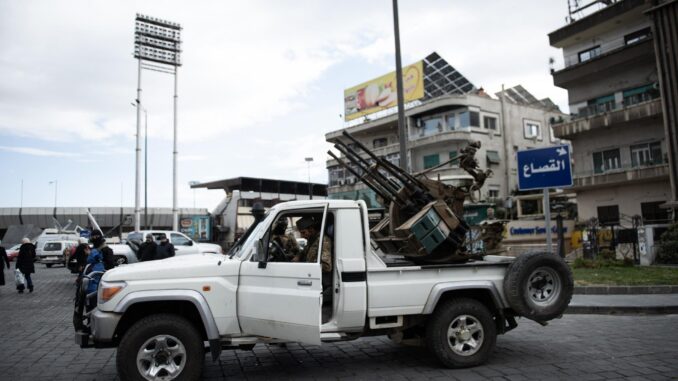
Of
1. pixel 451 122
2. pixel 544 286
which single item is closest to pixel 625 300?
pixel 544 286

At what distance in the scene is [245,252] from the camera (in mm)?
5648

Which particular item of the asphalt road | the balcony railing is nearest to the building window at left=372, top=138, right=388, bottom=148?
the balcony railing

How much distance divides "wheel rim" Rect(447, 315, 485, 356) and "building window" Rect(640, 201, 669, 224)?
26659mm

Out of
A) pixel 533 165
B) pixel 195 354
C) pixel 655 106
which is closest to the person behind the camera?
pixel 195 354

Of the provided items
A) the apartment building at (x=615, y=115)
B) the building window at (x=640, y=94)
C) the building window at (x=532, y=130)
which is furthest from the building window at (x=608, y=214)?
the building window at (x=532, y=130)

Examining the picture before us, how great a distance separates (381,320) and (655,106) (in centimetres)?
2781

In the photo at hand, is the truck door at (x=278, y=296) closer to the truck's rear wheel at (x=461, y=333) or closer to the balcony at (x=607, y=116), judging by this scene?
the truck's rear wheel at (x=461, y=333)

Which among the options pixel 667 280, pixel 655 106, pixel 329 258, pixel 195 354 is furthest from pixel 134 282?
pixel 655 106

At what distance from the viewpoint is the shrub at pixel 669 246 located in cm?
1769

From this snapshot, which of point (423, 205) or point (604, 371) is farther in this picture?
point (423, 205)

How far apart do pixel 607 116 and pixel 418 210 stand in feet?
91.1

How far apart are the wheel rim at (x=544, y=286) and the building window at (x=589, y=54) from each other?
96.4ft

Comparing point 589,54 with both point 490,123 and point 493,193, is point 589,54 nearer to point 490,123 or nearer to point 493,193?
point 490,123

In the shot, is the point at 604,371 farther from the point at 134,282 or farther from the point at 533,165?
the point at 533,165
